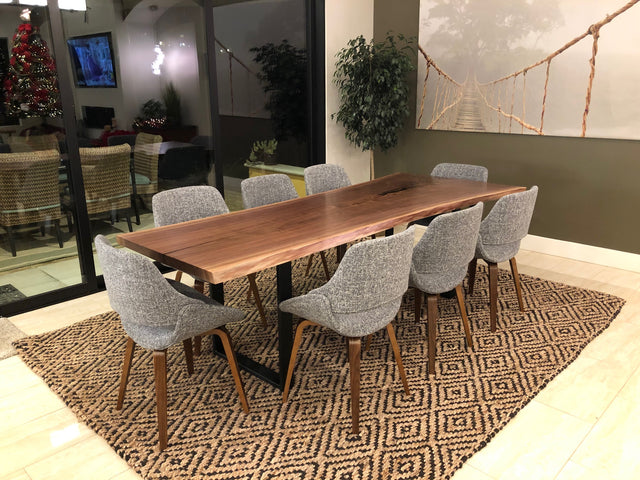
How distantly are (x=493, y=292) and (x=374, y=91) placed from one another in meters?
2.65

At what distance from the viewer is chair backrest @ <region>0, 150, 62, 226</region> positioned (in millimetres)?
3537

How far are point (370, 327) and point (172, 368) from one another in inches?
48.5

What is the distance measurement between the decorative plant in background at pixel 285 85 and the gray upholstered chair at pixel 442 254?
2991mm

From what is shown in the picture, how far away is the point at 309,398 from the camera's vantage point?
2.60m

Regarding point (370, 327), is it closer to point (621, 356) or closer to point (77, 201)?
point (621, 356)

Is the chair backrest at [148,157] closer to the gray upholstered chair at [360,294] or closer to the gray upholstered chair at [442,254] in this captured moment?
the gray upholstered chair at [360,294]

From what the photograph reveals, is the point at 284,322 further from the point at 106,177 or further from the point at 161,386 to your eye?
the point at 106,177

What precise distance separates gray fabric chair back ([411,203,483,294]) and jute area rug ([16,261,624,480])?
1.63 ft

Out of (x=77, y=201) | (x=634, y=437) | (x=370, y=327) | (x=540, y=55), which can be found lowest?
(x=634, y=437)

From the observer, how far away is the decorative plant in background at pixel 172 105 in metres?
4.23

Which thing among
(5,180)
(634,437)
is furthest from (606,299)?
(5,180)

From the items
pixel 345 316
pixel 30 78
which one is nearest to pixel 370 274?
pixel 345 316

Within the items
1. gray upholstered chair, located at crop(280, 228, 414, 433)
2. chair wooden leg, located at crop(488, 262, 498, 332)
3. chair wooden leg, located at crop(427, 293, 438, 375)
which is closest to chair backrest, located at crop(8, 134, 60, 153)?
gray upholstered chair, located at crop(280, 228, 414, 433)

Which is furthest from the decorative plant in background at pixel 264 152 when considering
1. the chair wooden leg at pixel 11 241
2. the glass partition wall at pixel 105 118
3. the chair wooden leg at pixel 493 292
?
the chair wooden leg at pixel 493 292
